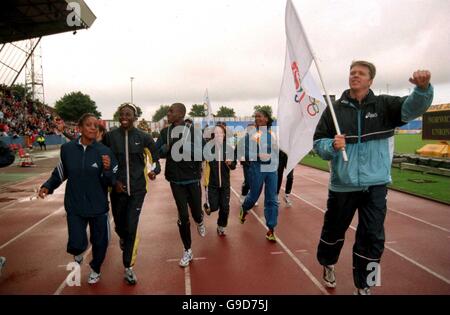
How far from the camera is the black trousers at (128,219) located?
4.05 metres

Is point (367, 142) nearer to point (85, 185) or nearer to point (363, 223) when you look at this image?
point (363, 223)

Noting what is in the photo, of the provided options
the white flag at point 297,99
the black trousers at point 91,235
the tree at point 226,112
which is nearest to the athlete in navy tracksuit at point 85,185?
the black trousers at point 91,235

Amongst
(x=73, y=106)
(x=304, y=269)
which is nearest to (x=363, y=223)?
(x=304, y=269)

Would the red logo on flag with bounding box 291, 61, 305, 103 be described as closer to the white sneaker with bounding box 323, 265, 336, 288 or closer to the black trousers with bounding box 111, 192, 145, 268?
the white sneaker with bounding box 323, 265, 336, 288

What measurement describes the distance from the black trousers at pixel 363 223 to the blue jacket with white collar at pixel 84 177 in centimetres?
241

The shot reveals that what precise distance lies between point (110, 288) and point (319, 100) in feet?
9.90

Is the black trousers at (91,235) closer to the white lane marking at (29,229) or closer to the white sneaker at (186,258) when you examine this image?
the white sneaker at (186,258)

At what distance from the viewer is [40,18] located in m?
19.1

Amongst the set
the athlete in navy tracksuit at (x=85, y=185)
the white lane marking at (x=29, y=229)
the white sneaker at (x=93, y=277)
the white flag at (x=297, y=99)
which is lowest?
the white lane marking at (x=29, y=229)

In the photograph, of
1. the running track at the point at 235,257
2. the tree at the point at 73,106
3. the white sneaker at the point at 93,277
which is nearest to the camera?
the running track at the point at 235,257

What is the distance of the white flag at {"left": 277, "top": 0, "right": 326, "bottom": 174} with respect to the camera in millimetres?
3652

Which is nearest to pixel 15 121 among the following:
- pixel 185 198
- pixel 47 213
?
pixel 47 213

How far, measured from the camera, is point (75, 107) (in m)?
71.6
